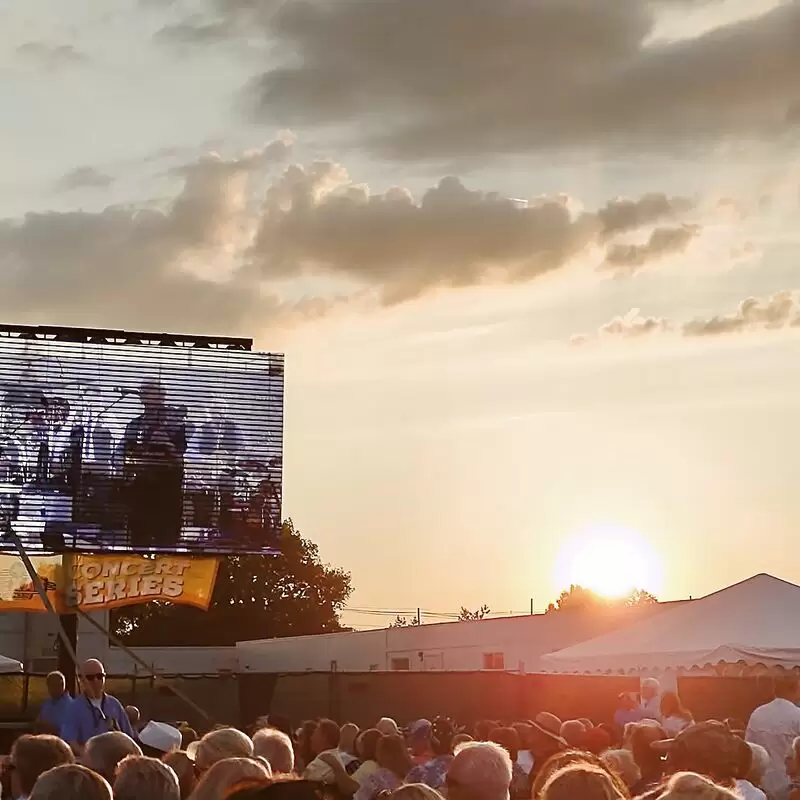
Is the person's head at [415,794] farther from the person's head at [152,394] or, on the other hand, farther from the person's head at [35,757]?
the person's head at [152,394]

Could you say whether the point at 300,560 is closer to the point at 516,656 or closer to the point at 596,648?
the point at 516,656

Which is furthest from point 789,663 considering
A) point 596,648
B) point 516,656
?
A: point 516,656

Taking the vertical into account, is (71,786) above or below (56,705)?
below

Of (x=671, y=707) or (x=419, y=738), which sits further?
(x=671, y=707)

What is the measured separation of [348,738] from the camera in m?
9.96

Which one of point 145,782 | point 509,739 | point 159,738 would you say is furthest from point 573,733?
point 145,782

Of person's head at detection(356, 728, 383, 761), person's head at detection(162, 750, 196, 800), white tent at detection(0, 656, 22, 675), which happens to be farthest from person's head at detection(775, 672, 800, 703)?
white tent at detection(0, 656, 22, 675)

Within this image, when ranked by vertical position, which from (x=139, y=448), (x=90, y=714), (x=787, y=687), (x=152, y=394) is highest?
(x=152, y=394)

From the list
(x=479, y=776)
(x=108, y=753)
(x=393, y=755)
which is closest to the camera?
(x=479, y=776)

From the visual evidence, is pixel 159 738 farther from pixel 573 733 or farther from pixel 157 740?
pixel 573 733

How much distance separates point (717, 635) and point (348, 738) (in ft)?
16.1

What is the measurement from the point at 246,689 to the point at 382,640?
51.6 feet

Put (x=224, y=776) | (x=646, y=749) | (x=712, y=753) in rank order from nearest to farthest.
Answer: (x=224, y=776)
(x=712, y=753)
(x=646, y=749)

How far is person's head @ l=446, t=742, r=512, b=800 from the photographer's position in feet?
16.8
